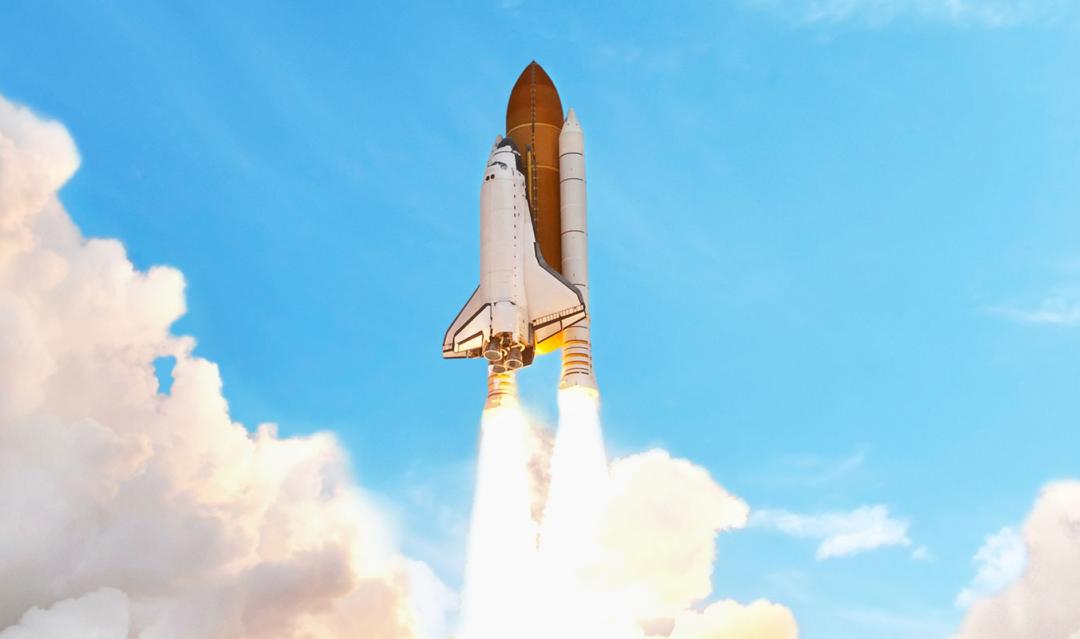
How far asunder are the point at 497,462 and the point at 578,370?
3280mm

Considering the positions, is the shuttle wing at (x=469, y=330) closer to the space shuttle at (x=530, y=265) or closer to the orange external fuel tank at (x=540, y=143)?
the space shuttle at (x=530, y=265)

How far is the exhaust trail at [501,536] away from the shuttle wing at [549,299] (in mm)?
1820

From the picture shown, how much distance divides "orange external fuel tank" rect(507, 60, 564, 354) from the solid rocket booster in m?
0.29

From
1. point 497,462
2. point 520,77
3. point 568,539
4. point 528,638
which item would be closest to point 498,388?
point 497,462

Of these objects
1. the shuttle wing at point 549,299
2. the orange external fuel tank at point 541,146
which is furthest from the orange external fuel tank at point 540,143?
the shuttle wing at point 549,299

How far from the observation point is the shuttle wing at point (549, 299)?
3384cm

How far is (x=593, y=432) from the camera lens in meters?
33.8

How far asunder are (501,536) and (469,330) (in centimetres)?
553

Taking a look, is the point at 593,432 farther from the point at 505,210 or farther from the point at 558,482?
the point at 505,210

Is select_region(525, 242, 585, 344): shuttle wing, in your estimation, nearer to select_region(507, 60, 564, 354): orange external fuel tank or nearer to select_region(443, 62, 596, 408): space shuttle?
select_region(443, 62, 596, 408): space shuttle

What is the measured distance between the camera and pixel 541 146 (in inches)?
1453

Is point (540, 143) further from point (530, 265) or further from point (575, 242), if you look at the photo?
point (530, 265)

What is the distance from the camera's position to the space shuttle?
33656mm

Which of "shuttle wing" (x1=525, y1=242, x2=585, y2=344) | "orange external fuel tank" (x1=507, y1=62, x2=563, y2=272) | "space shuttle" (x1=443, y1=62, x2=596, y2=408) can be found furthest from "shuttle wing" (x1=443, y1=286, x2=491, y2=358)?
"orange external fuel tank" (x1=507, y1=62, x2=563, y2=272)
